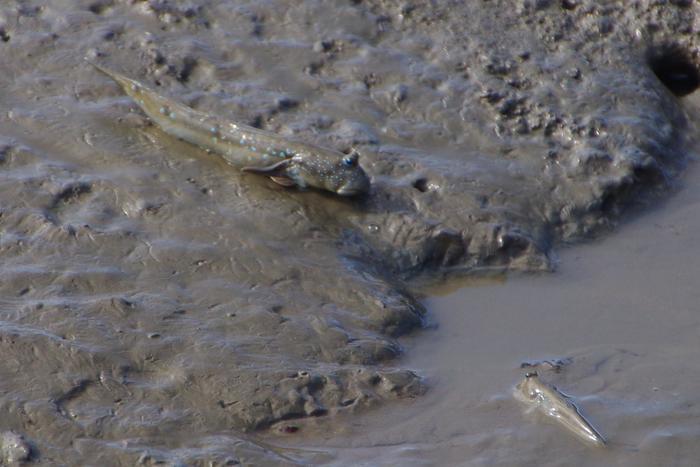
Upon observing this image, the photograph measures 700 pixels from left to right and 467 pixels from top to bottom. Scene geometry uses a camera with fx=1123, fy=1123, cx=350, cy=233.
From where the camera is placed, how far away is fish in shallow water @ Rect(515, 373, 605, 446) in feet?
13.8

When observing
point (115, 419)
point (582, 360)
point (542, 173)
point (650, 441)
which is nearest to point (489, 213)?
point (542, 173)

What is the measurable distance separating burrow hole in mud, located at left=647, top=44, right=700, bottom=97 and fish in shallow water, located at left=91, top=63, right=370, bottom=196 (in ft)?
7.47

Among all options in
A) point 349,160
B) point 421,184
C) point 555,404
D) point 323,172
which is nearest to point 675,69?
point 421,184

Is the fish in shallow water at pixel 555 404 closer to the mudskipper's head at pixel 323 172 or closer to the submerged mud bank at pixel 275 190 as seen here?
the submerged mud bank at pixel 275 190

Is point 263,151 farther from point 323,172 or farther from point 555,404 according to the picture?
point 555,404

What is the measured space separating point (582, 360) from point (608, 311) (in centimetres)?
39

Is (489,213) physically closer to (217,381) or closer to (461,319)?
(461,319)

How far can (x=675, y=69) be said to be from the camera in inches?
263

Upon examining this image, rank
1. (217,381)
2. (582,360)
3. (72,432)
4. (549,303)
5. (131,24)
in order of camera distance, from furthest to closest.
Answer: (131,24)
(549,303)
(582,360)
(217,381)
(72,432)

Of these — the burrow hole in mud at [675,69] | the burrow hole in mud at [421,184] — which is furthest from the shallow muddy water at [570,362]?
the burrow hole in mud at [675,69]

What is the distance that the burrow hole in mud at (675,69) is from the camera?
6578mm

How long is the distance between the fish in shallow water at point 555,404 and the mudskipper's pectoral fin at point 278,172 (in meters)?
1.53

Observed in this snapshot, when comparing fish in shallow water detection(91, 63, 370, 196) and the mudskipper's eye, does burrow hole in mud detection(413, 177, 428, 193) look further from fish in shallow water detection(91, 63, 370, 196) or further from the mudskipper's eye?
the mudskipper's eye

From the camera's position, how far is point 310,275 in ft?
16.1
